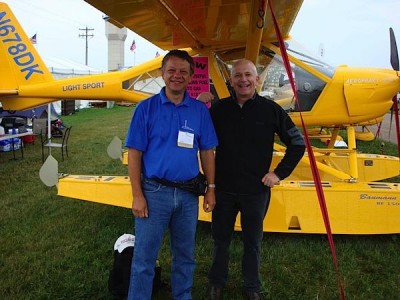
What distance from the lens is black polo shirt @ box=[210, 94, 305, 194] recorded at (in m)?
2.55

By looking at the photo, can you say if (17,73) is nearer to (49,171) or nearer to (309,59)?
(49,171)

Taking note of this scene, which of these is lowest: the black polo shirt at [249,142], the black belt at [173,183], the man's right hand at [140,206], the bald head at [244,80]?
the man's right hand at [140,206]

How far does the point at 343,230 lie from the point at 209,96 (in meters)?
2.02

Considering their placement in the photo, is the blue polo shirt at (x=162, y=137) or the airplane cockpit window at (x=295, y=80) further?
the airplane cockpit window at (x=295, y=80)

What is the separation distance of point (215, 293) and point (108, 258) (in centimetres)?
122

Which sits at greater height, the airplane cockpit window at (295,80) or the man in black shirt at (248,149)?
the airplane cockpit window at (295,80)

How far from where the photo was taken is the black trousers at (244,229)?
8.59 ft

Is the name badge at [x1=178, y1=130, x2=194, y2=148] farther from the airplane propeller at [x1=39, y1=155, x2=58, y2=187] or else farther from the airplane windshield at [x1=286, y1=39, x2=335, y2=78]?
the airplane windshield at [x1=286, y1=39, x2=335, y2=78]

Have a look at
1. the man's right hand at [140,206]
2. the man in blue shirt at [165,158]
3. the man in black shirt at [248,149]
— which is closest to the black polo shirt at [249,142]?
the man in black shirt at [248,149]

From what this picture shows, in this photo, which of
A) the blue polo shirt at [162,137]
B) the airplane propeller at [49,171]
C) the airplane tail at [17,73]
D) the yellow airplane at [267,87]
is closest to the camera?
the blue polo shirt at [162,137]

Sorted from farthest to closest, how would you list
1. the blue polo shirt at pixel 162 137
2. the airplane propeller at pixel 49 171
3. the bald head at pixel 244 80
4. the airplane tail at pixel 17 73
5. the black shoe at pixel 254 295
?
the airplane tail at pixel 17 73 < the airplane propeller at pixel 49 171 < the black shoe at pixel 254 295 < the bald head at pixel 244 80 < the blue polo shirt at pixel 162 137

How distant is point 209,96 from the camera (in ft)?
9.79

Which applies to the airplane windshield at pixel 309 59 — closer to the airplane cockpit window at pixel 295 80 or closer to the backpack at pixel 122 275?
the airplane cockpit window at pixel 295 80

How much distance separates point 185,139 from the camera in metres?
2.21
